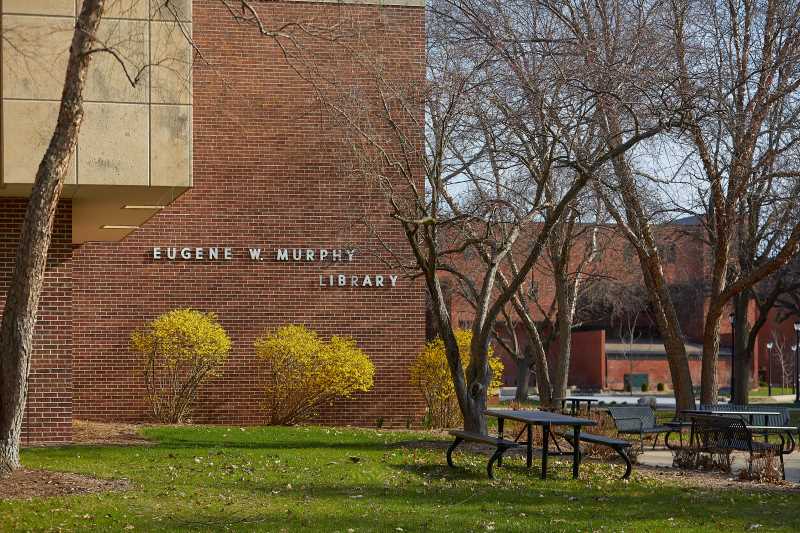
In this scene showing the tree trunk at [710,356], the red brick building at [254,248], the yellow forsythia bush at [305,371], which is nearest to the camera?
the yellow forsythia bush at [305,371]

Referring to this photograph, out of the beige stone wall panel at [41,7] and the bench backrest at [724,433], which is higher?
the beige stone wall panel at [41,7]

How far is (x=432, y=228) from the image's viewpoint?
55.6 ft

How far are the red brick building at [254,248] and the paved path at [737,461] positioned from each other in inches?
215

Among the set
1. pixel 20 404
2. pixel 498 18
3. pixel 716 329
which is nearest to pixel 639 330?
pixel 716 329

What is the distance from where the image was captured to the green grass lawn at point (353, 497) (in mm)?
9625

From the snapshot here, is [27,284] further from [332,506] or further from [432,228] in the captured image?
[432,228]

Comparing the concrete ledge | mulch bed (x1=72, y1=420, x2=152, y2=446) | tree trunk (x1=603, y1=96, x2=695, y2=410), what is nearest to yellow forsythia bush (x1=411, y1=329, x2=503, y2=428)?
tree trunk (x1=603, y1=96, x2=695, y2=410)

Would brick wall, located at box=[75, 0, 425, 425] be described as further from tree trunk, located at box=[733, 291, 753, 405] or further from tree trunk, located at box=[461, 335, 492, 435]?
tree trunk, located at box=[733, 291, 753, 405]

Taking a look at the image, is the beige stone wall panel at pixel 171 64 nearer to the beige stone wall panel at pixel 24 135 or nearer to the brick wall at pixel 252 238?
the beige stone wall panel at pixel 24 135

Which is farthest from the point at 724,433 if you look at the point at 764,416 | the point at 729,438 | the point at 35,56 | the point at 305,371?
the point at 35,56

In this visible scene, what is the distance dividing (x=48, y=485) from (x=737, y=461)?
1021 cm

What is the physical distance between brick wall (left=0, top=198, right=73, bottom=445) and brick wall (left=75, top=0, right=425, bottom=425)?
521 centimetres

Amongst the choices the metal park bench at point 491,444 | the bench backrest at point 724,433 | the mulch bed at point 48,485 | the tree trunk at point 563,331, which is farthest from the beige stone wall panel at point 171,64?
the tree trunk at point 563,331

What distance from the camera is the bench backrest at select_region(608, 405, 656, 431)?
18.0 m
